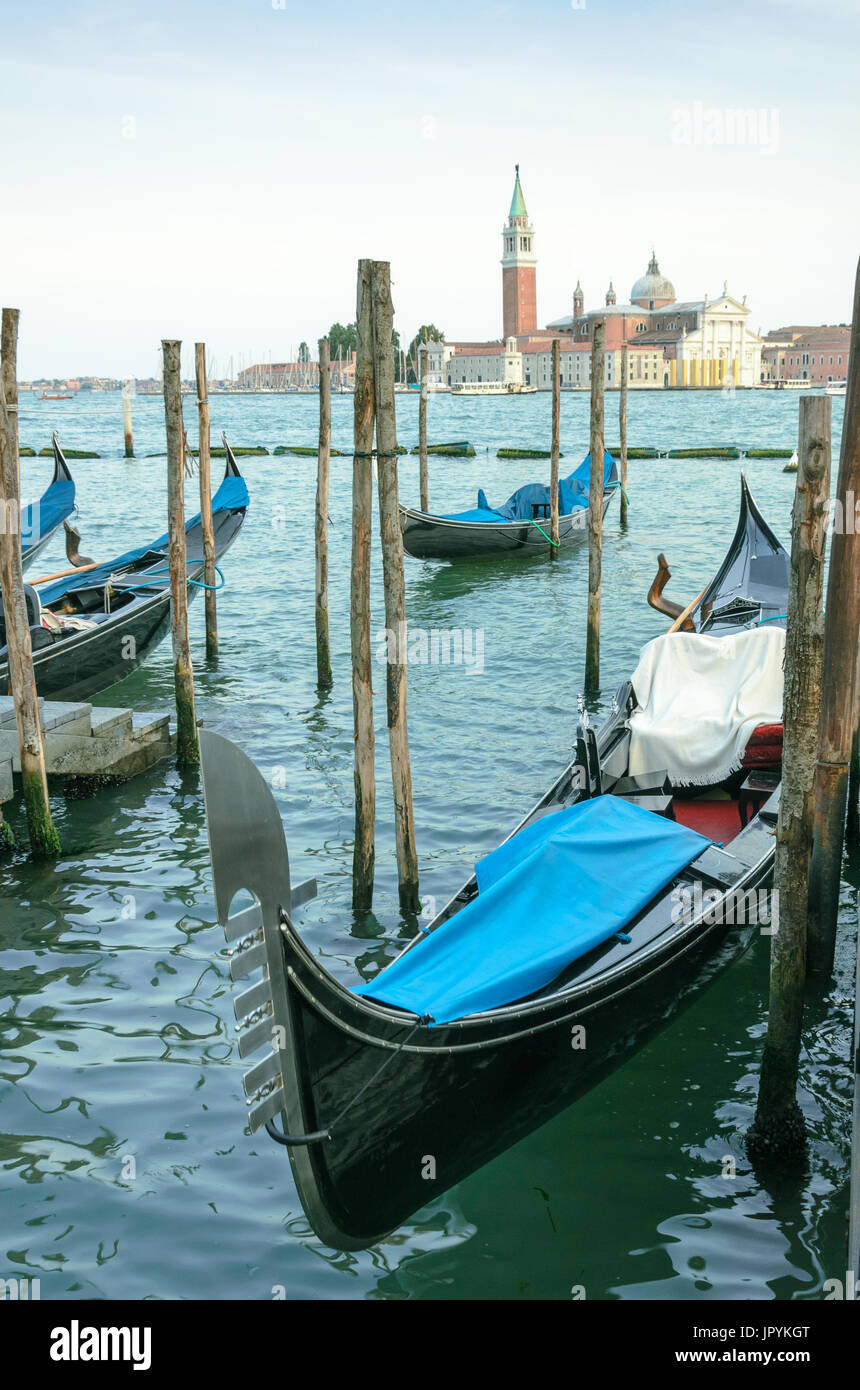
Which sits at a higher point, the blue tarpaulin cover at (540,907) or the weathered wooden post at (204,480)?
the weathered wooden post at (204,480)

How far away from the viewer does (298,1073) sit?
204 centimetres

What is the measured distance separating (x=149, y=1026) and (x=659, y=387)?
70881mm

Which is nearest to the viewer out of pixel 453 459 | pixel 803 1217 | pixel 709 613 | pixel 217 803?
pixel 217 803

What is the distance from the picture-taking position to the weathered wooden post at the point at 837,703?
3.15 meters

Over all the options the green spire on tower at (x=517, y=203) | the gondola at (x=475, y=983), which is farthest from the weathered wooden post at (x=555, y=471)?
the green spire on tower at (x=517, y=203)

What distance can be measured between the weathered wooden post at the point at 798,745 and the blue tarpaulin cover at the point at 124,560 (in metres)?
5.04

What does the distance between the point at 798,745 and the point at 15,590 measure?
269 centimetres

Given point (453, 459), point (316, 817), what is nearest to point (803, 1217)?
point (316, 817)

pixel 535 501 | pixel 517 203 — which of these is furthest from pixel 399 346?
pixel 535 501

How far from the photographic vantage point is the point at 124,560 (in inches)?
295

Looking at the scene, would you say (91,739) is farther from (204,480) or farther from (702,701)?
(702,701)

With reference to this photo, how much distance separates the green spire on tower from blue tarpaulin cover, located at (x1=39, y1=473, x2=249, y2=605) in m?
73.5

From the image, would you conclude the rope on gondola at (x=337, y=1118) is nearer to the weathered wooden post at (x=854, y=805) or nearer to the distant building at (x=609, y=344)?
the weathered wooden post at (x=854, y=805)
